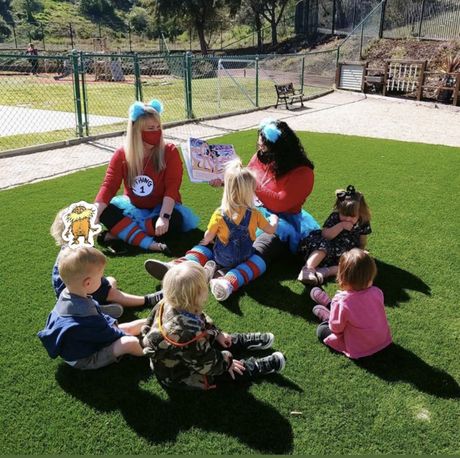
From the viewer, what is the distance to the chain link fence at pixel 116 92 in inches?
387

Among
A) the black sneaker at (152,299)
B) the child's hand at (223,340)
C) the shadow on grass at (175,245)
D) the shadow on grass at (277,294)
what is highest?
the child's hand at (223,340)

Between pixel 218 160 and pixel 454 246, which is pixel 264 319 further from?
pixel 454 246

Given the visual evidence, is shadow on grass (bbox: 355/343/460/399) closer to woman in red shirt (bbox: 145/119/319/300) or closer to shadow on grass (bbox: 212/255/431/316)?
shadow on grass (bbox: 212/255/431/316)

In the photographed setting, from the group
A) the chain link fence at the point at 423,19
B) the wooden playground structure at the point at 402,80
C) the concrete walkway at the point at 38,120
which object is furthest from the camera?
the chain link fence at the point at 423,19

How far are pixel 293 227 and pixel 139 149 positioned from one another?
5.41ft

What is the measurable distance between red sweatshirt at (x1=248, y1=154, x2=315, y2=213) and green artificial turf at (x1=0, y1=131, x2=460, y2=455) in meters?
0.52

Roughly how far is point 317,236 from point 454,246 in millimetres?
1488

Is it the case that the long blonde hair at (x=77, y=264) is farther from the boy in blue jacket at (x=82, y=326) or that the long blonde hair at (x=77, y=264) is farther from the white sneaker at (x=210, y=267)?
the white sneaker at (x=210, y=267)

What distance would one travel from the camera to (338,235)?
4.01 meters

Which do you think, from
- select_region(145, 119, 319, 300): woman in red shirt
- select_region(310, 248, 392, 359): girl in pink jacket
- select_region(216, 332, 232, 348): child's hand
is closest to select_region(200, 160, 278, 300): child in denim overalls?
select_region(145, 119, 319, 300): woman in red shirt

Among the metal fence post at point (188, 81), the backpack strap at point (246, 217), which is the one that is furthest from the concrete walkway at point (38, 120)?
the backpack strap at point (246, 217)

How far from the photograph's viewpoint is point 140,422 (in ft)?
8.10

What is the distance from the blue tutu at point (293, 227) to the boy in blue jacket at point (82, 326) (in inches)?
72.6

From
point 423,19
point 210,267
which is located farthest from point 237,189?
point 423,19
